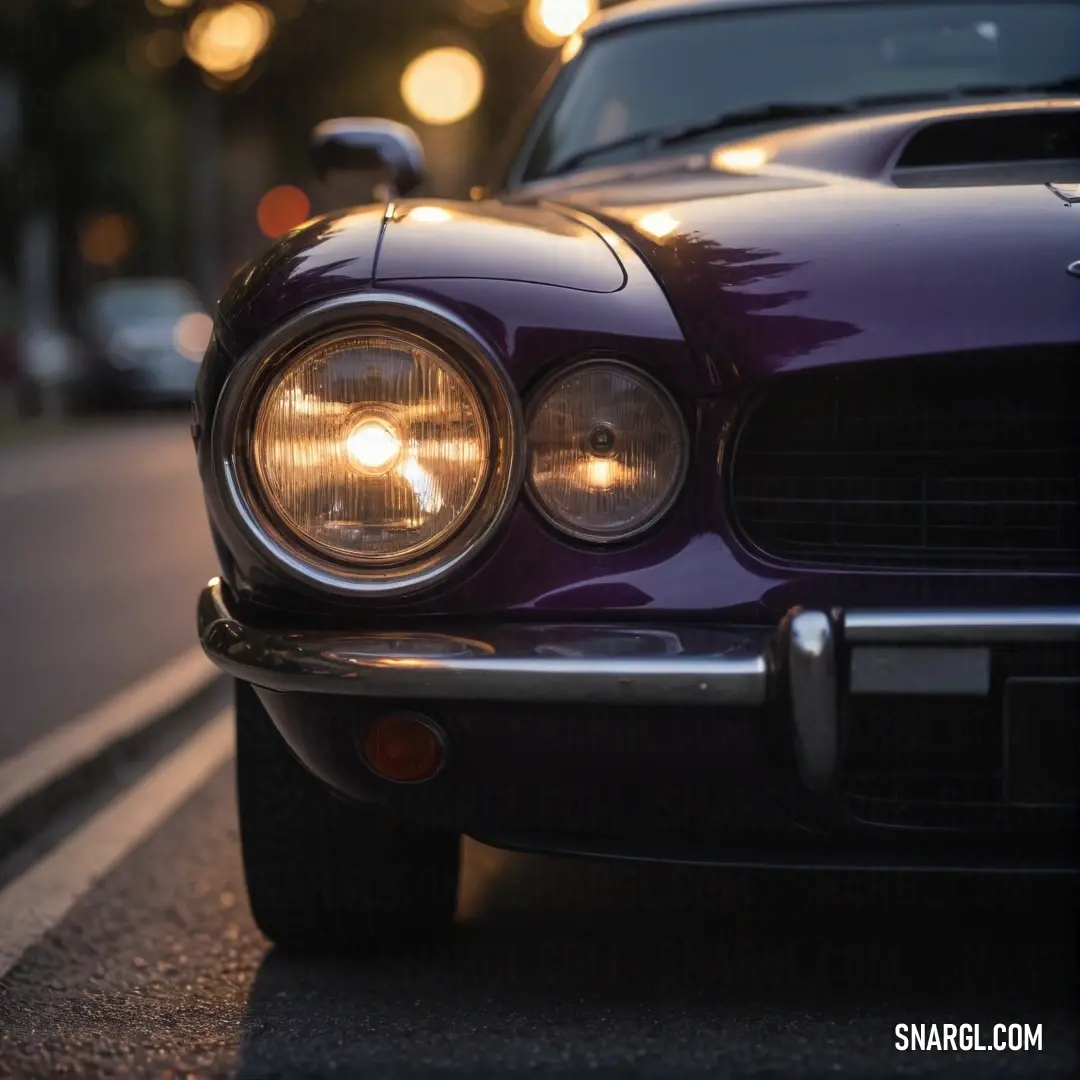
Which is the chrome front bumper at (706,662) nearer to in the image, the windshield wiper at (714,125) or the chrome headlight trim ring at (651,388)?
the chrome headlight trim ring at (651,388)

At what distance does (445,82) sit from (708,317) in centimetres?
3541

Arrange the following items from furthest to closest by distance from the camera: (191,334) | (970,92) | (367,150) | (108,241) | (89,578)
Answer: (108,241) < (191,334) < (89,578) < (367,150) < (970,92)

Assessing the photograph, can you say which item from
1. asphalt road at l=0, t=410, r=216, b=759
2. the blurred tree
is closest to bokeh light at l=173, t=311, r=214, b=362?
the blurred tree

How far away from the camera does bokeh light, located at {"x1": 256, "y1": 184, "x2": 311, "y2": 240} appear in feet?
148

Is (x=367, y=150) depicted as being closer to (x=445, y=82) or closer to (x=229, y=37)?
(x=445, y=82)

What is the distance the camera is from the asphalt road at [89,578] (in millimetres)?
5480

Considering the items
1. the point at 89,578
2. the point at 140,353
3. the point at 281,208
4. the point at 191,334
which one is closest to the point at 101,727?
the point at 89,578

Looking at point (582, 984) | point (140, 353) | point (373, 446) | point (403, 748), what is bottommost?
point (140, 353)

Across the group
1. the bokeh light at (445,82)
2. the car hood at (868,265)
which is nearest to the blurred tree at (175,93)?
the bokeh light at (445,82)

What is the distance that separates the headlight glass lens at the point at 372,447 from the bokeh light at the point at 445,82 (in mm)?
31577

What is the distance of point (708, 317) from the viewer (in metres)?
2.50

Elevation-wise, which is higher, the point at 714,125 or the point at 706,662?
the point at 714,125

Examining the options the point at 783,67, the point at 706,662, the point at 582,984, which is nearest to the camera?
the point at 706,662

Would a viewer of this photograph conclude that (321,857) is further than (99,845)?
No
